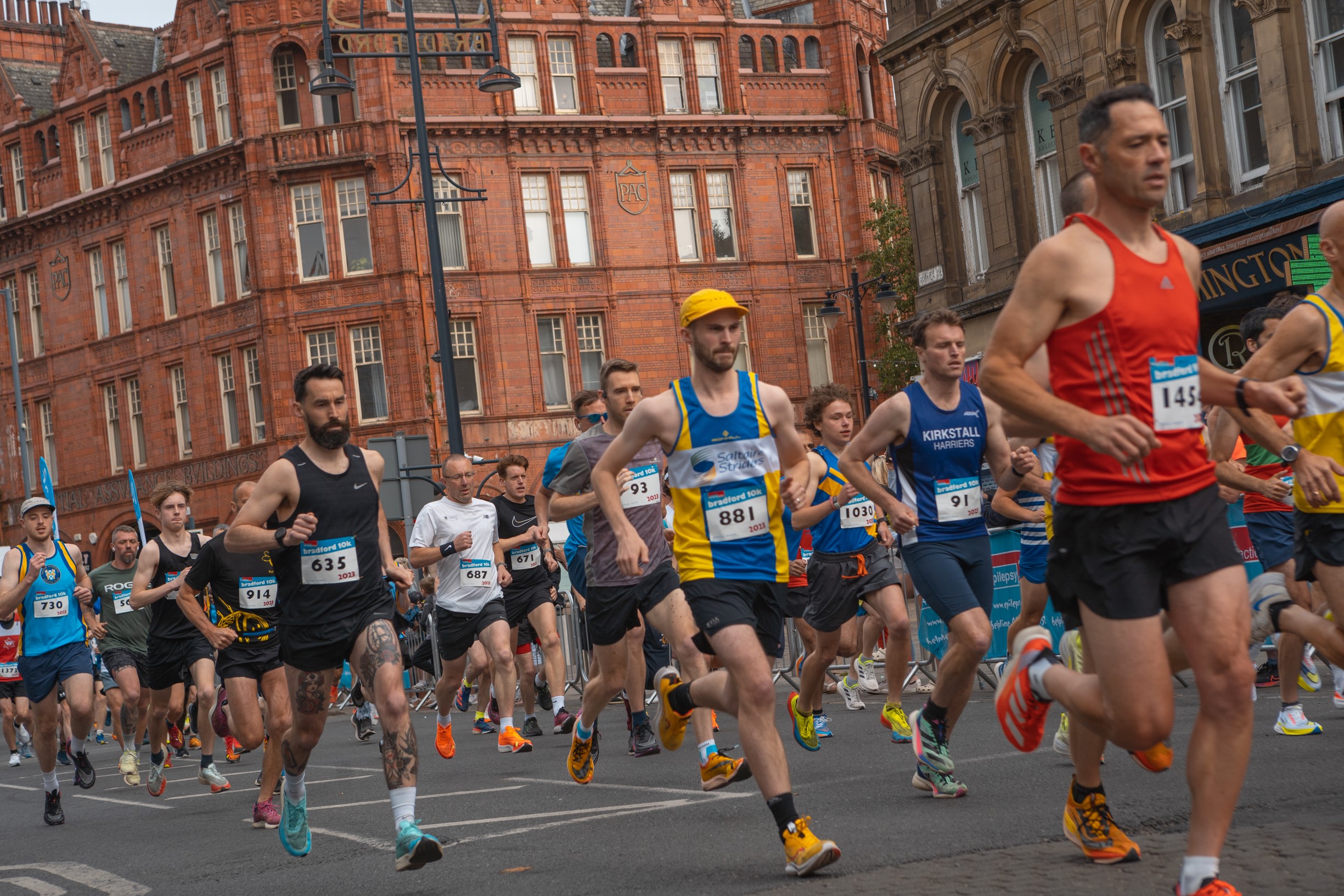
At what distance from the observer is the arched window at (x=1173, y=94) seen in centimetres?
2362

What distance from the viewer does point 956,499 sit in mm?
7930

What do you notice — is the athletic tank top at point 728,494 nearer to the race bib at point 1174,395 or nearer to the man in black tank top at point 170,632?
the race bib at point 1174,395

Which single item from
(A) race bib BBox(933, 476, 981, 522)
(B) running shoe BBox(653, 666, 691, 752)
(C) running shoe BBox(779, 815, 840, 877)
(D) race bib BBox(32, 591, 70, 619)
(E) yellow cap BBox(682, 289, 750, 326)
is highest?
(E) yellow cap BBox(682, 289, 750, 326)

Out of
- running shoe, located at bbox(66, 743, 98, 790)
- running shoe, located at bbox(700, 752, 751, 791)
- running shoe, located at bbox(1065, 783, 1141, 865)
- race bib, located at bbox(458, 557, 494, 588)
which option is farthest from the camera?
running shoe, located at bbox(66, 743, 98, 790)

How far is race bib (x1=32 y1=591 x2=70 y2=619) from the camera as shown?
12555 millimetres

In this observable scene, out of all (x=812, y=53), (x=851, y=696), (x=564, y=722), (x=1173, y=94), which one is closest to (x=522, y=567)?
(x=564, y=722)

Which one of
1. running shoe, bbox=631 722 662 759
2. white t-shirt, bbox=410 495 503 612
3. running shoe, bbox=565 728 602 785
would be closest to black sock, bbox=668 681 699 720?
running shoe, bbox=565 728 602 785

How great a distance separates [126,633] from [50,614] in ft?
7.70

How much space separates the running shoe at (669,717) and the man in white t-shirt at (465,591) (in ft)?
19.1

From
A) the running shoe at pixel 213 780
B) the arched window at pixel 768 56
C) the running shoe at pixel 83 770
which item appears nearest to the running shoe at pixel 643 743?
the running shoe at pixel 213 780

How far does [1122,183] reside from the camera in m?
4.83

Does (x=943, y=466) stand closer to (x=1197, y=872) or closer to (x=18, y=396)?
(x=1197, y=872)

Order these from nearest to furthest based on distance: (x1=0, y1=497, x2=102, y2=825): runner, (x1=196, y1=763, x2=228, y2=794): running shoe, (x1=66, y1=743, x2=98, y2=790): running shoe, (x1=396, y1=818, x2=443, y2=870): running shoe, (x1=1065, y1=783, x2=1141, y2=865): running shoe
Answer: (x1=1065, y1=783, x2=1141, y2=865): running shoe, (x1=396, y1=818, x2=443, y2=870): running shoe, (x1=0, y1=497, x2=102, y2=825): runner, (x1=196, y1=763, x2=228, y2=794): running shoe, (x1=66, y1=743, x2=98, y2=790): running shoe

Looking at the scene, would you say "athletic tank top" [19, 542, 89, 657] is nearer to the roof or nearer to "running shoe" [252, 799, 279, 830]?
"running shoe" [252, 799, 279, 830]
